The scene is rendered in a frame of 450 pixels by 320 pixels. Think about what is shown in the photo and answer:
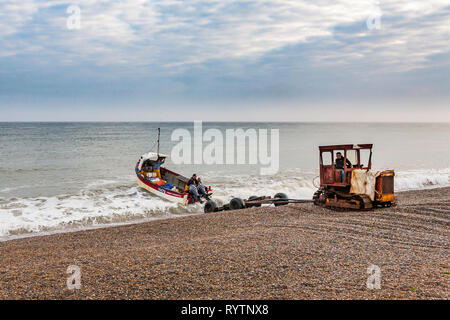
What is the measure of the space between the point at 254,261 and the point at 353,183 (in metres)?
7.84

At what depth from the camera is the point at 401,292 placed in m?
6.83

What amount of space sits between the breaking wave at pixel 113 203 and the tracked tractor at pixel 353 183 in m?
Answer: 8.10

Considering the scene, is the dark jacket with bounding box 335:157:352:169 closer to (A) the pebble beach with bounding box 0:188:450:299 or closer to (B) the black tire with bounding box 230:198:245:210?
(A) the pebble beach with bounding box 0:188:450:299

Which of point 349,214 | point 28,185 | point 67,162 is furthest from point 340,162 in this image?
point 67,162

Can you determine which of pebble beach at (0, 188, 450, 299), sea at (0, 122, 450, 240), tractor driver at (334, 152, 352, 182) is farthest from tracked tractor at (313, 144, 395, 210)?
sea at (0, 122, 450, 240)

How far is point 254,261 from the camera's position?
861 centimetres

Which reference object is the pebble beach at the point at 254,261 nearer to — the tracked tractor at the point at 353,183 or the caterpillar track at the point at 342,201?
the caterpillar track at the point at 342,201

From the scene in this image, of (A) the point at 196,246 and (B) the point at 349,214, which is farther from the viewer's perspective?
(B) the point at 349,214

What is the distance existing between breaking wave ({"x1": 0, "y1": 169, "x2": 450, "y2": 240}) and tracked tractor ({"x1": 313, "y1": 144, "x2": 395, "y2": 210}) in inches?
319

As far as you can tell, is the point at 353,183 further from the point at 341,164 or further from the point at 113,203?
the point at 113,203

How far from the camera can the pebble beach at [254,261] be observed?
7.16 m

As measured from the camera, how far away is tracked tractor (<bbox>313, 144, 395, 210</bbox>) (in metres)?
14.7
